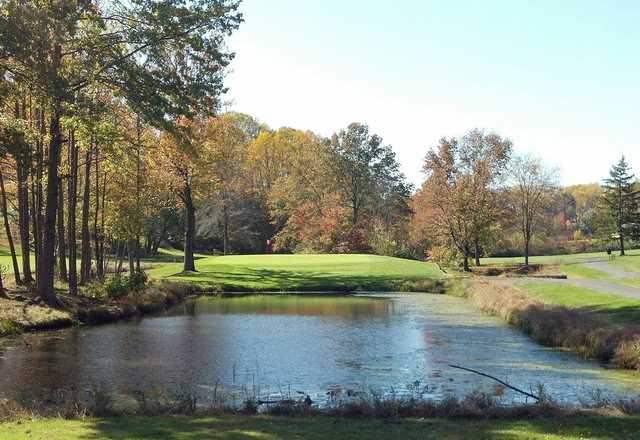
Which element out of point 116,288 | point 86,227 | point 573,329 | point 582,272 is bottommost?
point 573,329

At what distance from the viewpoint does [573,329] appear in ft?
68.1

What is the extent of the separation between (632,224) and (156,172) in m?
51.2

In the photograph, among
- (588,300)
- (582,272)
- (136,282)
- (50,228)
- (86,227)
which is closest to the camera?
(50,228)

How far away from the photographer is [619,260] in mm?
55469

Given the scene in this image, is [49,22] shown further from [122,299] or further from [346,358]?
[122,299]

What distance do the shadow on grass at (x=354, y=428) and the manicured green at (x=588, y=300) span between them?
12.2m

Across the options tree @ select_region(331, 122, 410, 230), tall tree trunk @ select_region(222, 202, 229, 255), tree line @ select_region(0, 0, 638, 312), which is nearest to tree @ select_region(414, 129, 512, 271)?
tree line @ select_region(0, 0, 638, 312)

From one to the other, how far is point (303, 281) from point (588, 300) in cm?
2292

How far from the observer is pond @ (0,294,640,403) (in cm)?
1480

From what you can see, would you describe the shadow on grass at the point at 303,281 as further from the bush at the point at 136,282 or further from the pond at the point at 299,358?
the pond at the point at 299,358

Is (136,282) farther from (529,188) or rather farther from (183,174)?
(529,188)

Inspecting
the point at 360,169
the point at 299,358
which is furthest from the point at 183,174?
the point at 360,169

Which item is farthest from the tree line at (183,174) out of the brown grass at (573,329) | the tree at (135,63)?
the brown grass at (573,329)

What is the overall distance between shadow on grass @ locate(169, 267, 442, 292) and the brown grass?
13.8m
